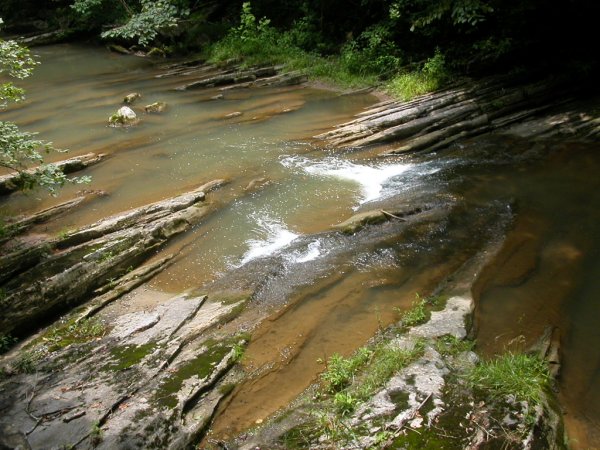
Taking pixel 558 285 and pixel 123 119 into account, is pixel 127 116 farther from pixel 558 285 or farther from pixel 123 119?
pixel 558 285

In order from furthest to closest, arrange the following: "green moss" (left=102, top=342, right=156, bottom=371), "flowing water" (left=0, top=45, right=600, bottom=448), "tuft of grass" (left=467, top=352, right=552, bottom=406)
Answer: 1. "flowing water" (left=0, top=45, right=600, bottom=448)
2. "green moss" (left=102, top=342, right=156, bottom=371)
3. "tuft of grass" (left=467, top=352, right=552, bottom=406)

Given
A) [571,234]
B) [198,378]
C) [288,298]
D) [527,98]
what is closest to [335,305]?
[288,298]

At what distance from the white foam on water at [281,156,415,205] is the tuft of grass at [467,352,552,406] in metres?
4.48

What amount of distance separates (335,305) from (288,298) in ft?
1.96

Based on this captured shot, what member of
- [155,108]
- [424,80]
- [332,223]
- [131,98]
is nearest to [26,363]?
[332,223]

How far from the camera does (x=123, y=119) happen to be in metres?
11.8

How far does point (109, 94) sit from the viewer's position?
14.5 m

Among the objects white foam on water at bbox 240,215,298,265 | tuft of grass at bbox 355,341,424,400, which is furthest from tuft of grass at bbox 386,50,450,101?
tuft of grass at bbox 355,341,424,400

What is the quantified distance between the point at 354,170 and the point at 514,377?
5706 millimetres

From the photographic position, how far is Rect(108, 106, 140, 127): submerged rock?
11727mm

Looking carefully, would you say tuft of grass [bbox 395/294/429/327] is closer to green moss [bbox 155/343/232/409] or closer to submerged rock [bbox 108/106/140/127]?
green moss [bbox 155/343/232/409]

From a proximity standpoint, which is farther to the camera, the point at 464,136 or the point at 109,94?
the point at 109,94

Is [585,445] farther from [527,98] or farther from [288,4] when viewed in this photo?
[288,4]

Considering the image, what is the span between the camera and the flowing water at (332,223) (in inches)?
194
